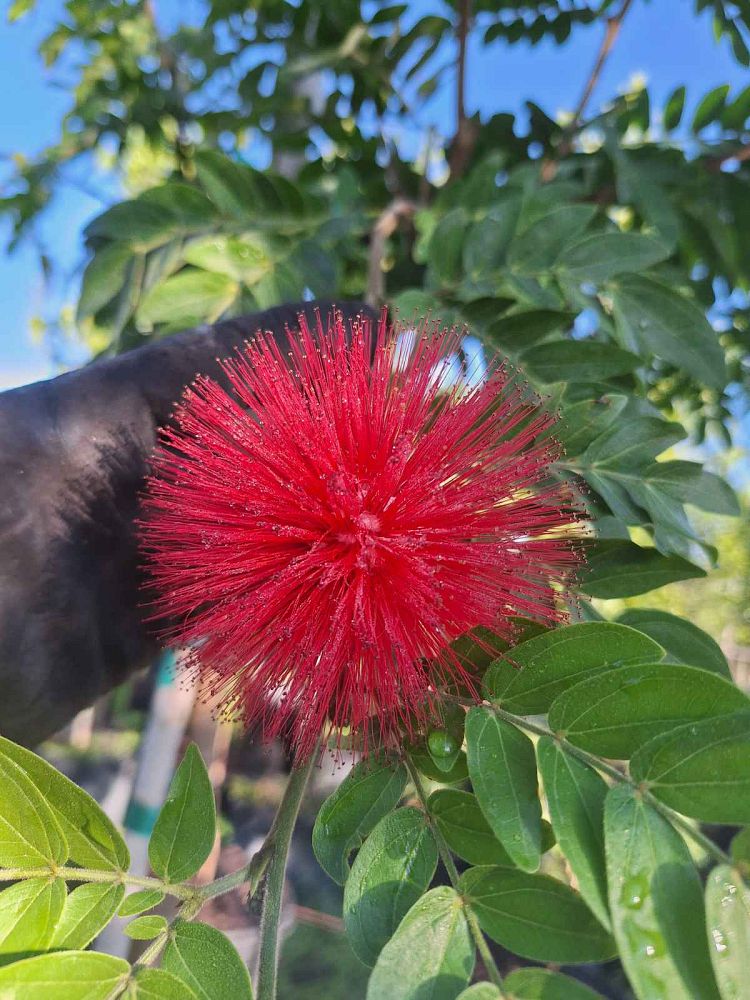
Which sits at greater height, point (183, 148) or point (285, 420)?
point (183, 148)

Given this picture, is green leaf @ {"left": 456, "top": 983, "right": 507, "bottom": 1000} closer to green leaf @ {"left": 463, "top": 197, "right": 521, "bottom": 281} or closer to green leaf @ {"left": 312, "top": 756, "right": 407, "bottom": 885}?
green leaf @ {"left": 312, "top": 756, "right": 407, "bottom": 885}

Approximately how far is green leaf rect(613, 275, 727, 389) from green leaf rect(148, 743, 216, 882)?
2.39ft

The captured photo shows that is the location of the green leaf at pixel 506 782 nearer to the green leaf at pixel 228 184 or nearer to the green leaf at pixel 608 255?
the green leaf at pixel 608 255

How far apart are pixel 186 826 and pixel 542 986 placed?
1.01 feet

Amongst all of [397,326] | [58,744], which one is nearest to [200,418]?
[397,326]

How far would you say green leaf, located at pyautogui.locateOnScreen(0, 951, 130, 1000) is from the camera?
0.46 meters

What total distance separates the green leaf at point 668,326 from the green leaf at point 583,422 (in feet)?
0.71

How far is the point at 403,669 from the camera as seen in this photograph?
672 mm

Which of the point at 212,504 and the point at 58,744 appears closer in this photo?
the point at 212,504

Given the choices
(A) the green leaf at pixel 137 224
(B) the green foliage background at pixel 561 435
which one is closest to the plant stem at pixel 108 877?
(B) the green foliage background at pixel 561 435

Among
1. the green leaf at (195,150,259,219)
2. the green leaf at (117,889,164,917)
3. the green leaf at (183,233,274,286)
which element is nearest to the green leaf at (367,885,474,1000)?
the green leaf at (117,889,164,917)

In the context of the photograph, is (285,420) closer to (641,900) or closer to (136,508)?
(136,508)

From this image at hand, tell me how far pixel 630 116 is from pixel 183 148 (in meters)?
1.06

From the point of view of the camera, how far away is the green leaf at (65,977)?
1.52 feet
